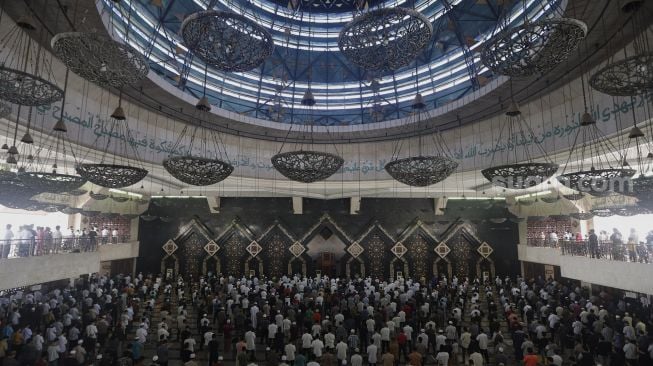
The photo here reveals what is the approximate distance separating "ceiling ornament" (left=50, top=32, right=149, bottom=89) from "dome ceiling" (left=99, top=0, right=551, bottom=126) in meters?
6.26

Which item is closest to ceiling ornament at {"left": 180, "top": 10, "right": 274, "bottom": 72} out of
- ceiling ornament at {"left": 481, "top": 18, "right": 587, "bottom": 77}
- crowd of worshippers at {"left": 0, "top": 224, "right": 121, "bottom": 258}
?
ceiling ornament at {"left": 481, "top": 18, "right": 587, "bottom": 77}

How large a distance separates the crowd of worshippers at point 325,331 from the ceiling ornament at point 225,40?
5.05 m

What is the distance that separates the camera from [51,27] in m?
7.91

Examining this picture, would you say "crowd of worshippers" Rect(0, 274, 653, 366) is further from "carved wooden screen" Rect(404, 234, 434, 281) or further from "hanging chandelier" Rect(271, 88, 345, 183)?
"carved wooden screen" Rect(404, 234, 434, 281)

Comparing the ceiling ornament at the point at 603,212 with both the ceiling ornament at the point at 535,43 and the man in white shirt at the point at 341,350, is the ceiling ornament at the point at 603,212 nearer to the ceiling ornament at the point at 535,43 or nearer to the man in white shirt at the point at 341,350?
the man in white shirt at the point at 341,350

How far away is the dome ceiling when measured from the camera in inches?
484

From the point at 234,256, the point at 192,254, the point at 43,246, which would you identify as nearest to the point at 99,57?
the point at 43,246

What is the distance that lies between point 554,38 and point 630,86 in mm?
983

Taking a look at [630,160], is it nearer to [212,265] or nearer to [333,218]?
[333,218]

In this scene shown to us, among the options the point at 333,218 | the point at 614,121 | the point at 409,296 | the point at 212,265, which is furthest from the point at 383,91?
the point at 212,265

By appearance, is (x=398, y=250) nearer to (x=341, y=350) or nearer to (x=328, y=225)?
(x=328, y=225)

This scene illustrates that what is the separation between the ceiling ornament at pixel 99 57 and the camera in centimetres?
473

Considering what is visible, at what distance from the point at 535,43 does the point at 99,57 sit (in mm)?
5129

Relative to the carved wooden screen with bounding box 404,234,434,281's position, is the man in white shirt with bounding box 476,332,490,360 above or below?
below
